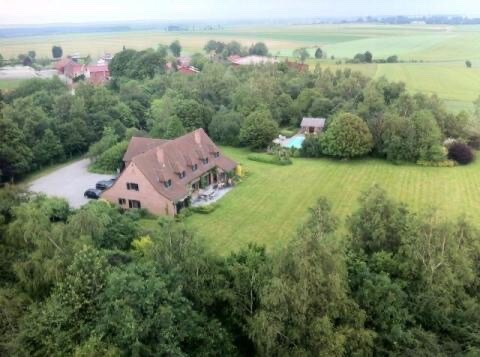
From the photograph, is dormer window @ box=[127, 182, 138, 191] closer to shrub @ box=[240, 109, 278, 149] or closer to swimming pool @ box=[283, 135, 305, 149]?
shrub @ box=[240, 109, 278, 149]

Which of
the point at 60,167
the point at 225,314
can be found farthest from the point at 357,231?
the point at 60,167

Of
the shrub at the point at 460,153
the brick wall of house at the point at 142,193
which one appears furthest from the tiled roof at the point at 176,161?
the shrub at the point at 460,153

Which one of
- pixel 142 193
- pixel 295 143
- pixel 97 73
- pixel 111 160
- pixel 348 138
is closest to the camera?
pixel 142 193

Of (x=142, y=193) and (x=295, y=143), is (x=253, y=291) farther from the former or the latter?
(x=295, y=143)

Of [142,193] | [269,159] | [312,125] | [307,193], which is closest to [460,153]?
[312,125]

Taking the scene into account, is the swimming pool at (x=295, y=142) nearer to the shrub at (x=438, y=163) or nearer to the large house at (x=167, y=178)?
the shrub at (x=438, y=163)

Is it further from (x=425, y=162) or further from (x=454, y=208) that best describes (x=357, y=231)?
(x=425, y=162)

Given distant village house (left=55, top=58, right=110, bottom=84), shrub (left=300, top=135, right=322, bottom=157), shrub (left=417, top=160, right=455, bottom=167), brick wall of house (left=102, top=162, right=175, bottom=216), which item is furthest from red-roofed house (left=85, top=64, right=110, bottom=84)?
shrub (left=417, top=160, right=455, bottom=167)
